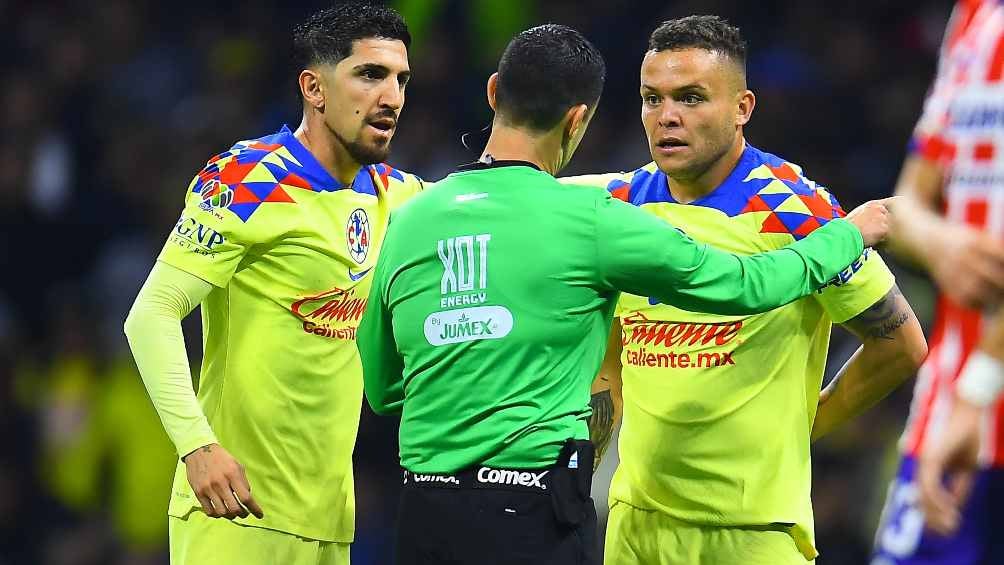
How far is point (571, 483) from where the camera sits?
4043mm

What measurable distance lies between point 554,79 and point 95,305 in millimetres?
6329

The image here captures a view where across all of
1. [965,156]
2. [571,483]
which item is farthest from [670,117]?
[965,156]

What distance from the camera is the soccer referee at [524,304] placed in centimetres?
402

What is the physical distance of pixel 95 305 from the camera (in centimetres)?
982

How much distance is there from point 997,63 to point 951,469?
33.0 inches

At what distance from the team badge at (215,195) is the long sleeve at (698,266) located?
4.20ft

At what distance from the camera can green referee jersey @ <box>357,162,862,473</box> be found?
159 inches

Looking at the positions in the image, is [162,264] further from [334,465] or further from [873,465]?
[873,465]

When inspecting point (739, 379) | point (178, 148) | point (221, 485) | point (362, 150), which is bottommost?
point (221, 485)

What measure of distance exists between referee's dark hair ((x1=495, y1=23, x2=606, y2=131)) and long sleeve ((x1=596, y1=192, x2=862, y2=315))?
29cm

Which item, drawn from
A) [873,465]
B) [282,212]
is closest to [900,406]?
[873,465]

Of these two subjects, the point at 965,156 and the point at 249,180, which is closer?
the point at 965,156

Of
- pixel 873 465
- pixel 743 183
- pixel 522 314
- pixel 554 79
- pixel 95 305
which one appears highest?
pixel 554 79

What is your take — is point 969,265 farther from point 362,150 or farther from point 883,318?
point 362,150
